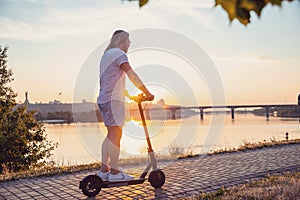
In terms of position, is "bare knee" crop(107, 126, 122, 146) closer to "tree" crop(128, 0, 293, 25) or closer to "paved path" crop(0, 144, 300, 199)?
"paved path" crop(0, 144, 300, 199)

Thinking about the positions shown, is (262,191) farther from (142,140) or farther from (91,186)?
(142,140)

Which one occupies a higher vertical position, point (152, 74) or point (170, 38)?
point (170, 38)

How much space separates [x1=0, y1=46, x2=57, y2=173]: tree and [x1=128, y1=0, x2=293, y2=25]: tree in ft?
34.7

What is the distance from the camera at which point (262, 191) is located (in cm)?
430

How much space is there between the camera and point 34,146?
11664 millimetres

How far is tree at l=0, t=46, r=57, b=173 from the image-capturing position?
11.0m

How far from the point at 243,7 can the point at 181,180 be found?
4.52 m

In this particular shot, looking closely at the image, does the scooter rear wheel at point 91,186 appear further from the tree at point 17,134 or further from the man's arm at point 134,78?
the tree at point 17,134

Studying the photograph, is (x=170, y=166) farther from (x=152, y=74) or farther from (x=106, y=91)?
(x=106, y=91)

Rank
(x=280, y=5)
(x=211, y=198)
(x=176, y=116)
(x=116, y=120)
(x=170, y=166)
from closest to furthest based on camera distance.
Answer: (x=280, y=5) → (x=211, y=198) → (x=116, y=120) → (x=170, y=166) → (x=176, y=116)

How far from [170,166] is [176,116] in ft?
139

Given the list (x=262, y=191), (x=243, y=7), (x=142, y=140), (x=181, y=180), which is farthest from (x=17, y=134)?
(x=243, y=7)

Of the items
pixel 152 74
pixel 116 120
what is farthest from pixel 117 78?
pixel 152 74

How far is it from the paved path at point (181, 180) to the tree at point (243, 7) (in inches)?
141
